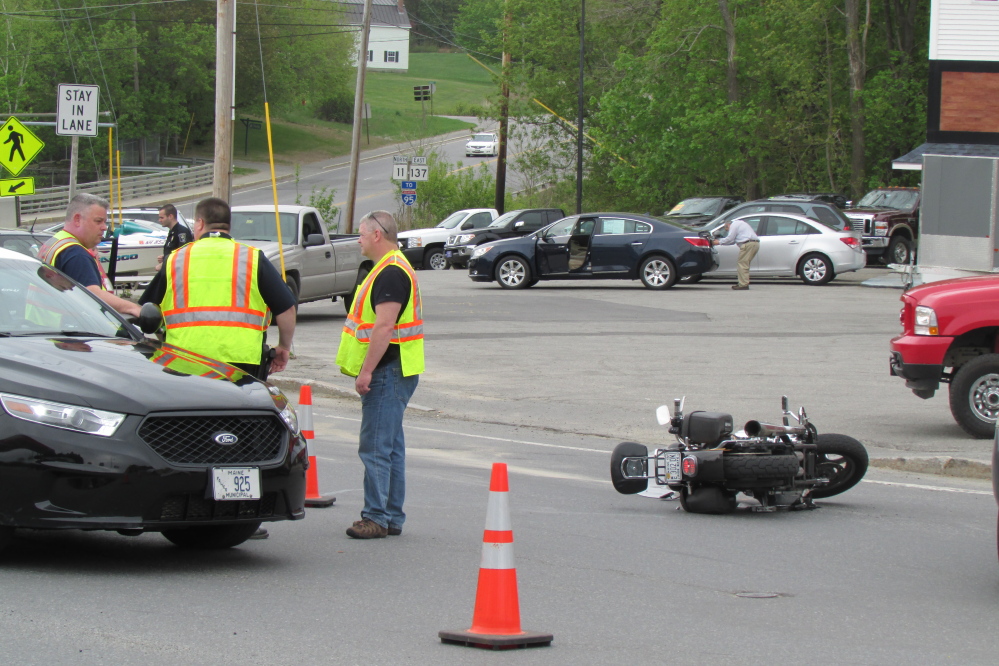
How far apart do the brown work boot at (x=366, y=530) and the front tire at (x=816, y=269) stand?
23286 mm

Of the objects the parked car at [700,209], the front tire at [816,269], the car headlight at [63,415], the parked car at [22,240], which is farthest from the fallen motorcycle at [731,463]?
the parked car at [700,209]

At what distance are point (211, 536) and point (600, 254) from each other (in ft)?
70.3

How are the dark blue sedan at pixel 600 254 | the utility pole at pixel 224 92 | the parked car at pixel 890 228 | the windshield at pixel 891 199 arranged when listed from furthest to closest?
the windshield at pixel 891 199 < the parked car at pixel 890 228 < the dark blue sedan at pixel 600 254 < the utility pole at pixel 224 92

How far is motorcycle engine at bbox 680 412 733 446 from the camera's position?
7.98 m

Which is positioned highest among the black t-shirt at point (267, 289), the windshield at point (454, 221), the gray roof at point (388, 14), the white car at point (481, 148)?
the gray roof at point (388, 14)

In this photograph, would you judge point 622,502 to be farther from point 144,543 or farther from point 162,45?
point 162,45

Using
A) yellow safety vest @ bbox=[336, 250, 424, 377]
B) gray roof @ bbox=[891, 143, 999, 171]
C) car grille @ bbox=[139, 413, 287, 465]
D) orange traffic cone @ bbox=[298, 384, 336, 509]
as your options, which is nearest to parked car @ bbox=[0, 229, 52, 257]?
orange traffic cone @ bbox=[298, 384, 336, 509]

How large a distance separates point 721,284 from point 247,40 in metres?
51.0

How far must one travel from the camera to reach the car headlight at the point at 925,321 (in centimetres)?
1109

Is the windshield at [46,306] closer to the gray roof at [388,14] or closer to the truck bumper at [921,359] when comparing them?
the truck bumper at [921,359]

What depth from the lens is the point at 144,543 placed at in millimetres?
6879

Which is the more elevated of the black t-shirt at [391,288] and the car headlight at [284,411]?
the black t-shirt at [391,288]

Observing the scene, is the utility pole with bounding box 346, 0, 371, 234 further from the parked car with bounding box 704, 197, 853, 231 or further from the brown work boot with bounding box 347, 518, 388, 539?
the brown work boot with bounding box 347, 518, 388, 539

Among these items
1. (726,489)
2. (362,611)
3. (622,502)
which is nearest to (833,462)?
(726,489)
